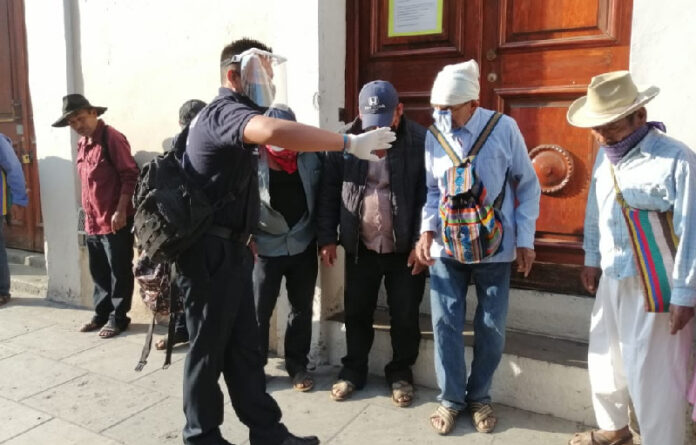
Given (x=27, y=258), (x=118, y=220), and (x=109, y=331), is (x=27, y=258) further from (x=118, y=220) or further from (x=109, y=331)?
(x=118, y=220)

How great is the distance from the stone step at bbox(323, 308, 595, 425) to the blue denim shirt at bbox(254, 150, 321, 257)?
84 centimetres

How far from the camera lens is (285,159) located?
138 inches

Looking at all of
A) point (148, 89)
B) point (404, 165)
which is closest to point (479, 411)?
point (404, 165)

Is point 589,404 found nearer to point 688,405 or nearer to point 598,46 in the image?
point 688,405

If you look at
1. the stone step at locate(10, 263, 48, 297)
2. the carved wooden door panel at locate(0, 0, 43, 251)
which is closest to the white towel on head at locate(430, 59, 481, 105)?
the stone step at locate(10, 263, 48, 297)

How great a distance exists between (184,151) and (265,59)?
579 millimetres

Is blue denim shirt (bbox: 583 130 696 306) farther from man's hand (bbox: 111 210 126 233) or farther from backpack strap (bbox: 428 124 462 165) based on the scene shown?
man's hand (bbox: 111 210 126 233)

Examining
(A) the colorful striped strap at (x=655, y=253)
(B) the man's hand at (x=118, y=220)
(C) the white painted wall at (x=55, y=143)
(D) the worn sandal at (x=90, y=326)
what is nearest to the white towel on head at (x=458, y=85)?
(A) the colorful striped strap at (x=655, y=253)

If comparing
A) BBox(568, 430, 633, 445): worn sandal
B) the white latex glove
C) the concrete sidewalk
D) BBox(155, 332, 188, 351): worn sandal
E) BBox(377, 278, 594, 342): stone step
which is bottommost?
the concrete sidewalk

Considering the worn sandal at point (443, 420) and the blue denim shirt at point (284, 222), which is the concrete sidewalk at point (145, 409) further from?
the blue denim shirt at point (284, 222)

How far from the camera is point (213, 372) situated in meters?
2.65

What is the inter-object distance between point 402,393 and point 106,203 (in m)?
2.86

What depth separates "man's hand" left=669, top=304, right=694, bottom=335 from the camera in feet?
7.73

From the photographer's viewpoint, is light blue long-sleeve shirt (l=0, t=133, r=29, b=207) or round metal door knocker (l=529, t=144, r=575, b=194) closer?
round metal door knocker (l=529, t=144, r=575, b=194)
